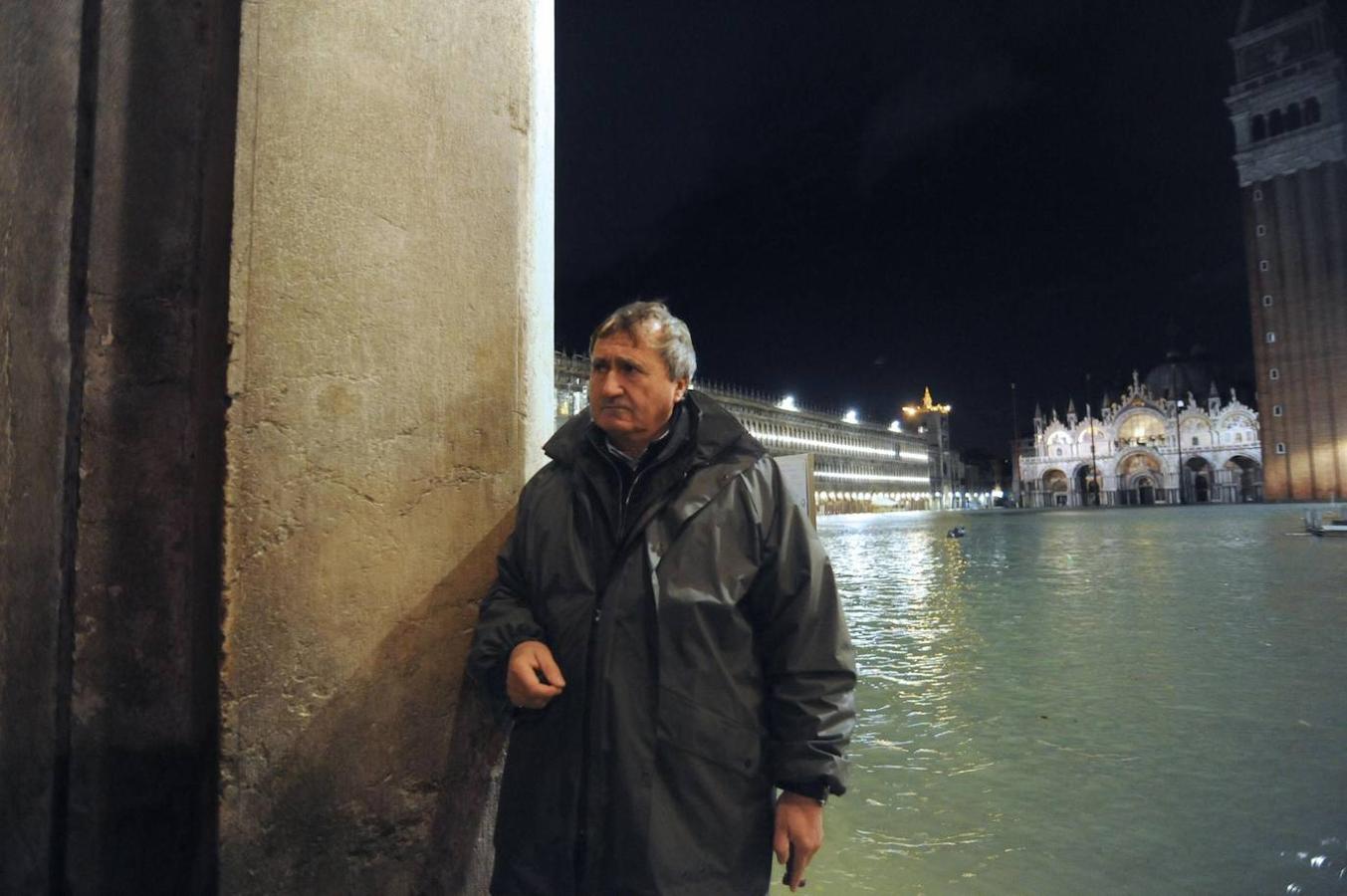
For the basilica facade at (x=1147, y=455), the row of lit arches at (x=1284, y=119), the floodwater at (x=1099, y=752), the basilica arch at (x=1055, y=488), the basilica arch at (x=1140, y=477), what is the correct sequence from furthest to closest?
the basilica arch at (x=1055, y=488)
the basilica arch at (x=1140, y=477)
the basilica facade at (x=1147, y=455)
the row of lit arches at (x=1284, y=119)
the floodwater at (x=1099, y=752)

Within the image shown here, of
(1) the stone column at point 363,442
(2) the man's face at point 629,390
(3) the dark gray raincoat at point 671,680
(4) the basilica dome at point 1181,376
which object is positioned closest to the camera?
(3) the dark gray raincoat at point 671,680

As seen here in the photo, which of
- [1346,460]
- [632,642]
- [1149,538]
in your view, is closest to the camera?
[632,642]

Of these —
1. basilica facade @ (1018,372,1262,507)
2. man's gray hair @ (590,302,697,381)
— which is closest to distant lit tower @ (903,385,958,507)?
basilica facade @ (1018,372,1262,507)

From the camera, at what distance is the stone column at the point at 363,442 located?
1.85m

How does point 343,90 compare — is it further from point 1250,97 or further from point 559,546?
point 1250,97

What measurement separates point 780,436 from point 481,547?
2897 inches

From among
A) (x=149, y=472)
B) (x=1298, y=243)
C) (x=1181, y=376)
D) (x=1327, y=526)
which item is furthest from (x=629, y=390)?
(x=1181, y=376)

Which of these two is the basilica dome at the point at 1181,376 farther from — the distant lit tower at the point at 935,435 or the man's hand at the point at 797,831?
the man's hand at the point at 797,831

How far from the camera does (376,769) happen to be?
6.32ft

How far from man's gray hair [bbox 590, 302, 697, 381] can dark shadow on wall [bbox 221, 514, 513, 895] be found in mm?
664

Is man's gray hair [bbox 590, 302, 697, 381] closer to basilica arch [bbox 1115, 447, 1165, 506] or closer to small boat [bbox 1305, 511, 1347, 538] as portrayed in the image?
small boat [bbox 1305, 511, 1347, 538]

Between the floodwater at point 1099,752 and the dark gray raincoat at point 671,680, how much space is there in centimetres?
113

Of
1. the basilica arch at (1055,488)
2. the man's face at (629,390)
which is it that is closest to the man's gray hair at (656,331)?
the man's face at (629,390)

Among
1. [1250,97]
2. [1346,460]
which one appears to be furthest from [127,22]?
[1250,97]
